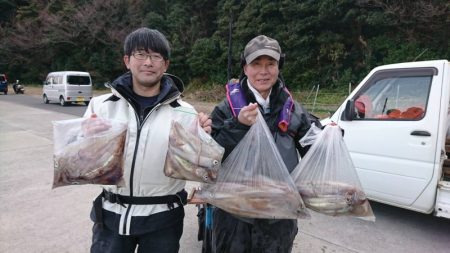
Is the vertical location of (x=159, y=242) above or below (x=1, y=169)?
above

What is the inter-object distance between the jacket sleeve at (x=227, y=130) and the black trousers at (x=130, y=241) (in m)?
0.54

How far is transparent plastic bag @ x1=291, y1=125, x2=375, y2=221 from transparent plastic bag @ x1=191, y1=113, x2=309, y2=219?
0.33ft

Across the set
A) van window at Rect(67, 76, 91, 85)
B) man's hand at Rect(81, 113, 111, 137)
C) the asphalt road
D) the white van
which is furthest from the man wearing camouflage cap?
van window at Rect(67, 76, 91, 85)

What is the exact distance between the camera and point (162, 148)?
1682 mm

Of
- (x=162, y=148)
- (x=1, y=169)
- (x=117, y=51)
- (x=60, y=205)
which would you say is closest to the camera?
(x=162, y=148)

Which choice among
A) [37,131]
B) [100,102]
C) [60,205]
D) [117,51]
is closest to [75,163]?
[100,102]

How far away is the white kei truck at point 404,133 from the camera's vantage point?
3.26 metres

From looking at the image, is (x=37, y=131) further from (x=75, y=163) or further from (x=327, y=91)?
(x=327, y=91)

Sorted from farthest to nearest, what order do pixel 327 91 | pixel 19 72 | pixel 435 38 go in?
pixel 19 72
pixel 327 91
pixel 435 38

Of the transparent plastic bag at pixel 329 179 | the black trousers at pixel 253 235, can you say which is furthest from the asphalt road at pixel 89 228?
the transparent plastic bag at pixel 329 179

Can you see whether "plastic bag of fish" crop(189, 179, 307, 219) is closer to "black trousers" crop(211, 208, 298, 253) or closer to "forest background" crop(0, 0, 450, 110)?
"black trousers" crop(211, 208, 298, 253)

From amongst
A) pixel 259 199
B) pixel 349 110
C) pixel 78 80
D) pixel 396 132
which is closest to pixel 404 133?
pixel 396 132

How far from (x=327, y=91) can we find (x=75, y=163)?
1850cm

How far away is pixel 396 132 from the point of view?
137 inches
